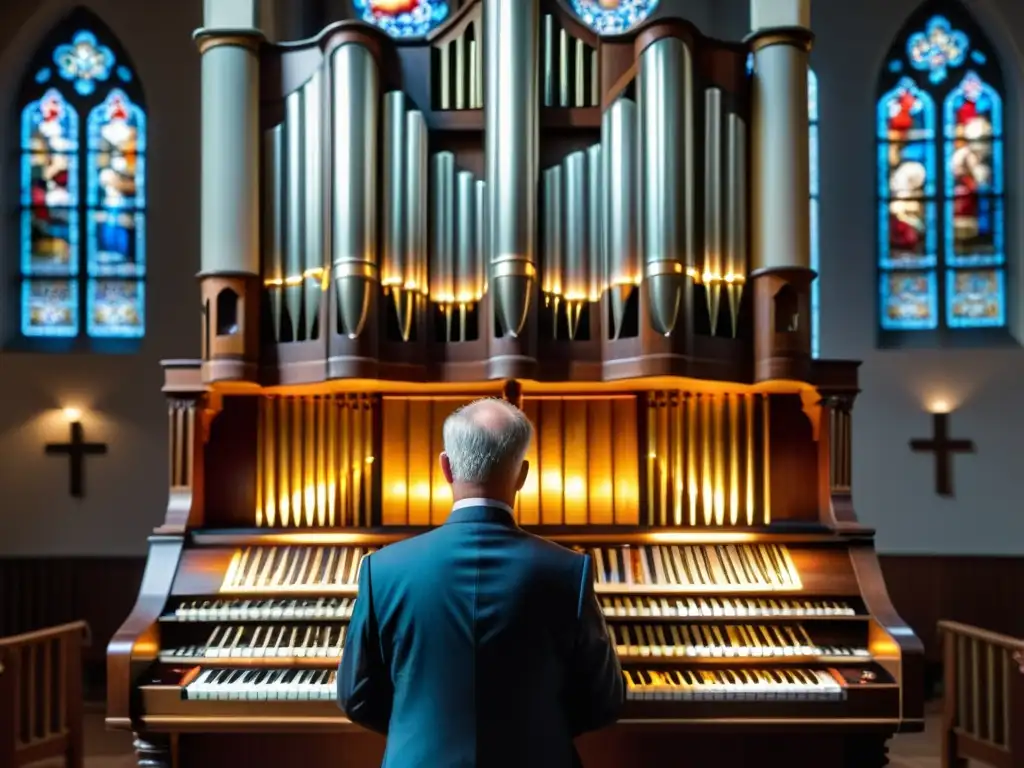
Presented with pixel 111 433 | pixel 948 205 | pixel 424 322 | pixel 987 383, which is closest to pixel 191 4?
pixel 111 433

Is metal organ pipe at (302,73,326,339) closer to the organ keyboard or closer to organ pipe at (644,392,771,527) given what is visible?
the organ keyboard

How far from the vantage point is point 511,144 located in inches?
180

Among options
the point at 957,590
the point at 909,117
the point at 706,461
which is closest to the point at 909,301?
the point at 909,117

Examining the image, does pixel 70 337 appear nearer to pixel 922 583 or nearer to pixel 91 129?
pixel 91 129

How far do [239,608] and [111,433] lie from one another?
15.4ft

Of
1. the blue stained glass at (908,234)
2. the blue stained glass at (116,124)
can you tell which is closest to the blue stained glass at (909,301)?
the blue stained glass at (908,234)

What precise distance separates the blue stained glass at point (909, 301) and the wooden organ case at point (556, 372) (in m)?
4.74

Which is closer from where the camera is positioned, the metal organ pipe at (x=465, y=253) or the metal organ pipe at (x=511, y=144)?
the metal organ pipe at (x=511, y=144)

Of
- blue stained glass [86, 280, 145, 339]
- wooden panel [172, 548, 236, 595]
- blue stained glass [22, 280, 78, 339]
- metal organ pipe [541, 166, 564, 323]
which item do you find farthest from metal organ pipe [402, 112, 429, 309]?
blue stained glass [22, 280, 78, 339]

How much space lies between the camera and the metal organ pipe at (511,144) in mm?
4508

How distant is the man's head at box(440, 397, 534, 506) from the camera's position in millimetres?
2330

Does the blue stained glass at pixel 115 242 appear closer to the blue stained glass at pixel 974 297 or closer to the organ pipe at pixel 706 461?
the organ pipe at pixel 706 461

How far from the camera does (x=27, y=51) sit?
29.5 feet

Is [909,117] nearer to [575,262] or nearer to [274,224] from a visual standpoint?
[575,262]
